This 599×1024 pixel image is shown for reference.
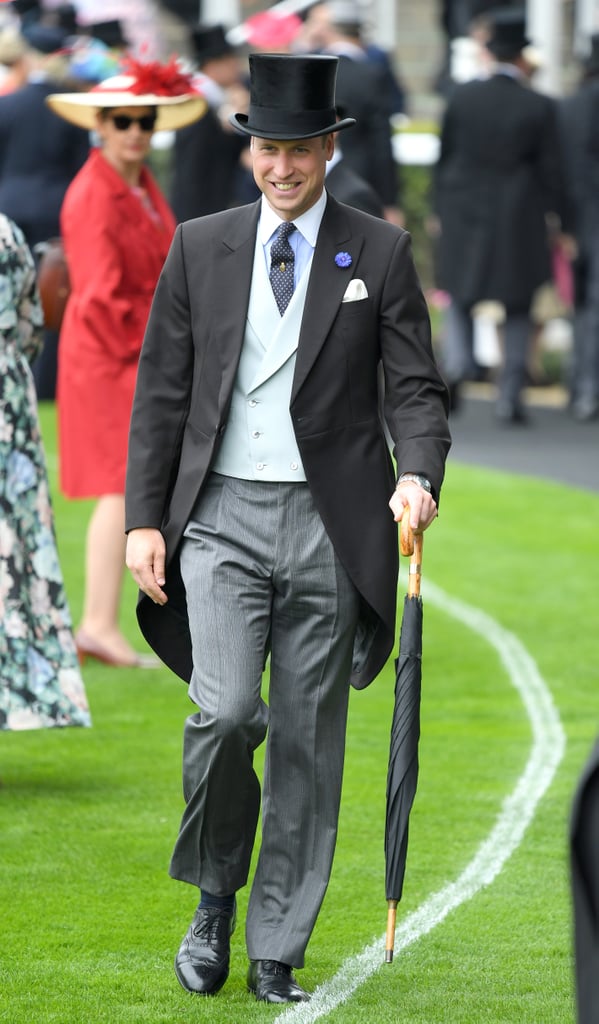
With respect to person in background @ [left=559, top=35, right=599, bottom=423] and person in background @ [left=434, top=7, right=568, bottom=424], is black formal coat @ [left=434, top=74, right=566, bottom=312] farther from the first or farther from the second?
person in background @ [left=559, top=35, right=599, bottom=423]

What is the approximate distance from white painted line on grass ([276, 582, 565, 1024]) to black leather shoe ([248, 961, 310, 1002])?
0.04m

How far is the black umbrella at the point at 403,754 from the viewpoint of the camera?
14.6 feet

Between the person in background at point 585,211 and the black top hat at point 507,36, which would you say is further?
the person in background at point 585,211

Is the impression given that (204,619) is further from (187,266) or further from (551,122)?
(551,122)

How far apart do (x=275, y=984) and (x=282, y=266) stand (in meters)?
1.59

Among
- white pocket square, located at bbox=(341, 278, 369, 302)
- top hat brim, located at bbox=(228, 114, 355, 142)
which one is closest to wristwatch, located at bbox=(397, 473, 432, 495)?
white pocket square, located at bbox=(341, 278, 369, 302)

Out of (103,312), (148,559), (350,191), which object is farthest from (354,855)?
(350,191)

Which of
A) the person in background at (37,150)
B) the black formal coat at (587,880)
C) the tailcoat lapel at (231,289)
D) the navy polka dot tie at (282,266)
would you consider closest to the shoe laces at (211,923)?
the tailcoat lapel at (231,289)

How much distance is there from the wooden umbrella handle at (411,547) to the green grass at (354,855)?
0.96m

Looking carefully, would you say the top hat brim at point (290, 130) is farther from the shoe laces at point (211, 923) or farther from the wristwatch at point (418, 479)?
the shoe laces at point (211, 923)

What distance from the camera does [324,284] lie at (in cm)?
468

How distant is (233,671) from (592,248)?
37.1 ft

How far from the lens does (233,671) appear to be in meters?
4.64

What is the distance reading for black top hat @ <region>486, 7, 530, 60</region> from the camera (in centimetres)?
1453
